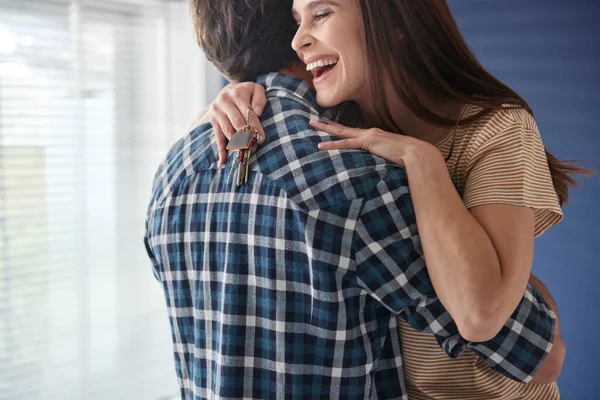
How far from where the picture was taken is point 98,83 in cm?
238

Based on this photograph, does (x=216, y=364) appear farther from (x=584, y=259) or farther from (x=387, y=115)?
(x=584, y=259)

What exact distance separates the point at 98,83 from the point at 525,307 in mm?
1975

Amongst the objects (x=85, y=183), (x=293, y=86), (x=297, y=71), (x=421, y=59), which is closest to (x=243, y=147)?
(x=293, y=86)

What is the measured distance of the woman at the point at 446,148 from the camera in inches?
31.8

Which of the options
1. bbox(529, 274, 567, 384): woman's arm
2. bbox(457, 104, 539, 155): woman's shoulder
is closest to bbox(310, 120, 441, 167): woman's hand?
bbox(457, 104, 539, 155): woman's shoulder

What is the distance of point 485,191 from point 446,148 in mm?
140

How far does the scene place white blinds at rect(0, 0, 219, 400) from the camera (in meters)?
2.10

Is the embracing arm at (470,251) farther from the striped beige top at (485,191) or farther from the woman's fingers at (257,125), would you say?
the woman's fingers at (257,125)

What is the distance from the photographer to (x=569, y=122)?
76.9 inches

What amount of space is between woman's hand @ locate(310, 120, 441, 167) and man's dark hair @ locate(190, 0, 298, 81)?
230 millimetres

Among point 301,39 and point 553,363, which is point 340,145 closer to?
point 301,39

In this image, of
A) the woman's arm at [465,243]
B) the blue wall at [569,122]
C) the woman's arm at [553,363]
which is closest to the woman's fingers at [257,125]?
the woman's arm at [465,243]

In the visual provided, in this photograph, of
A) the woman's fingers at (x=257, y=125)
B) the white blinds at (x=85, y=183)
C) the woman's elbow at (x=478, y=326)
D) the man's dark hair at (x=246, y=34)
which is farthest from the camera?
the white blinds at (x=85, y=183)

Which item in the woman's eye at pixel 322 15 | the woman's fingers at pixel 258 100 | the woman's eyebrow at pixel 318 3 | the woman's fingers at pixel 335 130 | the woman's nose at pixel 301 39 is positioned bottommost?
the woman's fingers at pixel 335 130
